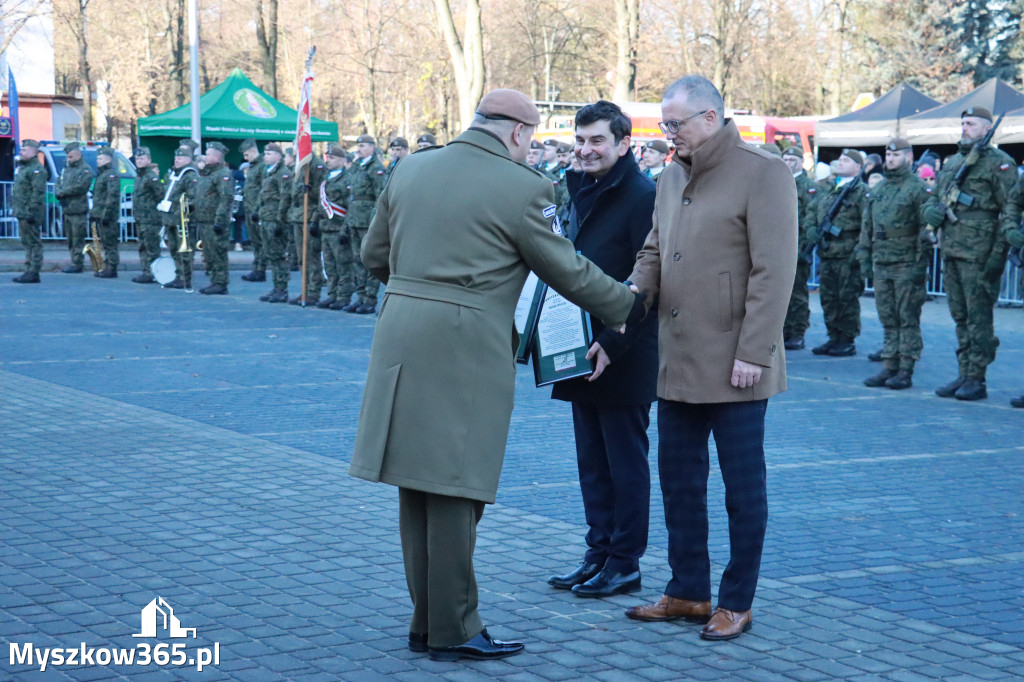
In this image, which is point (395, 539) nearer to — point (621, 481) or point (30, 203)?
point (621, 481)

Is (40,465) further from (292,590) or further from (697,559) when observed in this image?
(697,559)

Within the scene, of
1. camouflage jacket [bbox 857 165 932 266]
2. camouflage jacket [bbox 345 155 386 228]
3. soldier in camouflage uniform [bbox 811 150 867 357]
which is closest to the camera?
camouflage jacket [bbox 857 165 932 266]

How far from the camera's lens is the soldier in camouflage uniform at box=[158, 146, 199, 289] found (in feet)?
63.4

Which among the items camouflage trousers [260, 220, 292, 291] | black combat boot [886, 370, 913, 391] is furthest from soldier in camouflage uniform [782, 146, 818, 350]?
camouflage trousers [260, 220, 292, 291]

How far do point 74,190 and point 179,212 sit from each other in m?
2.72

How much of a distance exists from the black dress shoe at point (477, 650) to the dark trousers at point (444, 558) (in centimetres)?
2

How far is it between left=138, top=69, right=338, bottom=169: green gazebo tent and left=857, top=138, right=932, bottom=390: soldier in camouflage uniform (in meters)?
19.1

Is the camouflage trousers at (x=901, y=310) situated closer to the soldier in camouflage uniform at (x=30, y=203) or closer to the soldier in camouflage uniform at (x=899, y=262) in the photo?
the soldier in camouflage uniform at (x=899, y=262)

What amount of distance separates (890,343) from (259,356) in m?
5.88

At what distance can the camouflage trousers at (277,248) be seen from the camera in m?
18.4

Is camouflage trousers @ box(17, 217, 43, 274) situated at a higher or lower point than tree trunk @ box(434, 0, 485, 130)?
lower

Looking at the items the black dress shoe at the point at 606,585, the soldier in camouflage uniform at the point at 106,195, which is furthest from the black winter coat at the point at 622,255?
the soldier in camouflage uniform at the point at 106,195

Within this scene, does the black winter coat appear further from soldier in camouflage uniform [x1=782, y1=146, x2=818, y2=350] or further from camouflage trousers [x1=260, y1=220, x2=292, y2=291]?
camouflage trousers [x1=260, y1=220, x2=292, y2=291]

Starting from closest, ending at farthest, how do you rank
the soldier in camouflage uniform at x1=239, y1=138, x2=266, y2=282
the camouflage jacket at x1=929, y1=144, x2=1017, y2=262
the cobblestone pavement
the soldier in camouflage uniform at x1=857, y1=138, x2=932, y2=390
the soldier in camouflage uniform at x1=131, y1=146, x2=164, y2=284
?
the cobblestone pavement
the camouflage jacket at x1=929, y1=144, x2=1017, y2=262
the soldier in camouflage uniform at x1=857, y1=138, x2=932, y2=390
the soldier in camouflage uniform at x1=239, y1=138, x2=266, y2=282
the soldier in camouflage uniform at x1=131, y1=146, x2=164, y2=284
